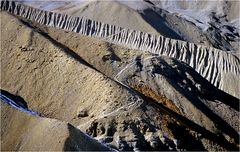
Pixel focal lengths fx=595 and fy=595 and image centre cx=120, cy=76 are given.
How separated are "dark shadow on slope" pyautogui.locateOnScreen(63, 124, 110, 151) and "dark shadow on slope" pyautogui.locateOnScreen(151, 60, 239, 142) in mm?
8824

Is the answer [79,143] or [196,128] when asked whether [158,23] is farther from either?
[79,143]

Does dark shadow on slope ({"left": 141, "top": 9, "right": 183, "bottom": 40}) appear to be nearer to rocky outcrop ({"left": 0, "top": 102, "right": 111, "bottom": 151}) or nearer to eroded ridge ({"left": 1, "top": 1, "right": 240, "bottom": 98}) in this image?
eroded ridge ({"left": 1, "top": 1, "right": 240, "bottom": 98})

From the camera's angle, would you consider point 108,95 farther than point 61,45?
No

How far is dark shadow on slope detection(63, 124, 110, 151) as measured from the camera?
15.9m

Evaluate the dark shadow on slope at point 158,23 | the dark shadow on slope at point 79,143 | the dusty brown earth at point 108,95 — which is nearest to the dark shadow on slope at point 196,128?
the dusty brown earth at point 108,95

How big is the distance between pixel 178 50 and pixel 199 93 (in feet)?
17.6

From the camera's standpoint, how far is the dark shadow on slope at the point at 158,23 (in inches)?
1697

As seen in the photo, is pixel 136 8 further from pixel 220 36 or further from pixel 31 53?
pixel 31 53

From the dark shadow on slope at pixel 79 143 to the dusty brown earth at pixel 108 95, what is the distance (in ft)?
3.93

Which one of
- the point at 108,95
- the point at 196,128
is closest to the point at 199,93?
the point at 196,128

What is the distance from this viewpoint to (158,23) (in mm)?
44938

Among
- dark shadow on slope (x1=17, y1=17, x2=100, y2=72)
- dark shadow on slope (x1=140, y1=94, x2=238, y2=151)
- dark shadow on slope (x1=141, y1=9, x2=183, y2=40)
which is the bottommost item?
dark shadow on slope (x1=140, y1=94, x2=238, y2=151)

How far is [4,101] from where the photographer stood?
19.3 m

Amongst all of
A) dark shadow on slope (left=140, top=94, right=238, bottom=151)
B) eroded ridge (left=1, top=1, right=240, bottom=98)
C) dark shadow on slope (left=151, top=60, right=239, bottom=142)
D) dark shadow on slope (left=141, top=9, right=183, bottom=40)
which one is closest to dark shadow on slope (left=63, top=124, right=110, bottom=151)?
dark shadow on slope (left=140, top=94, right=238, bottom=151)
